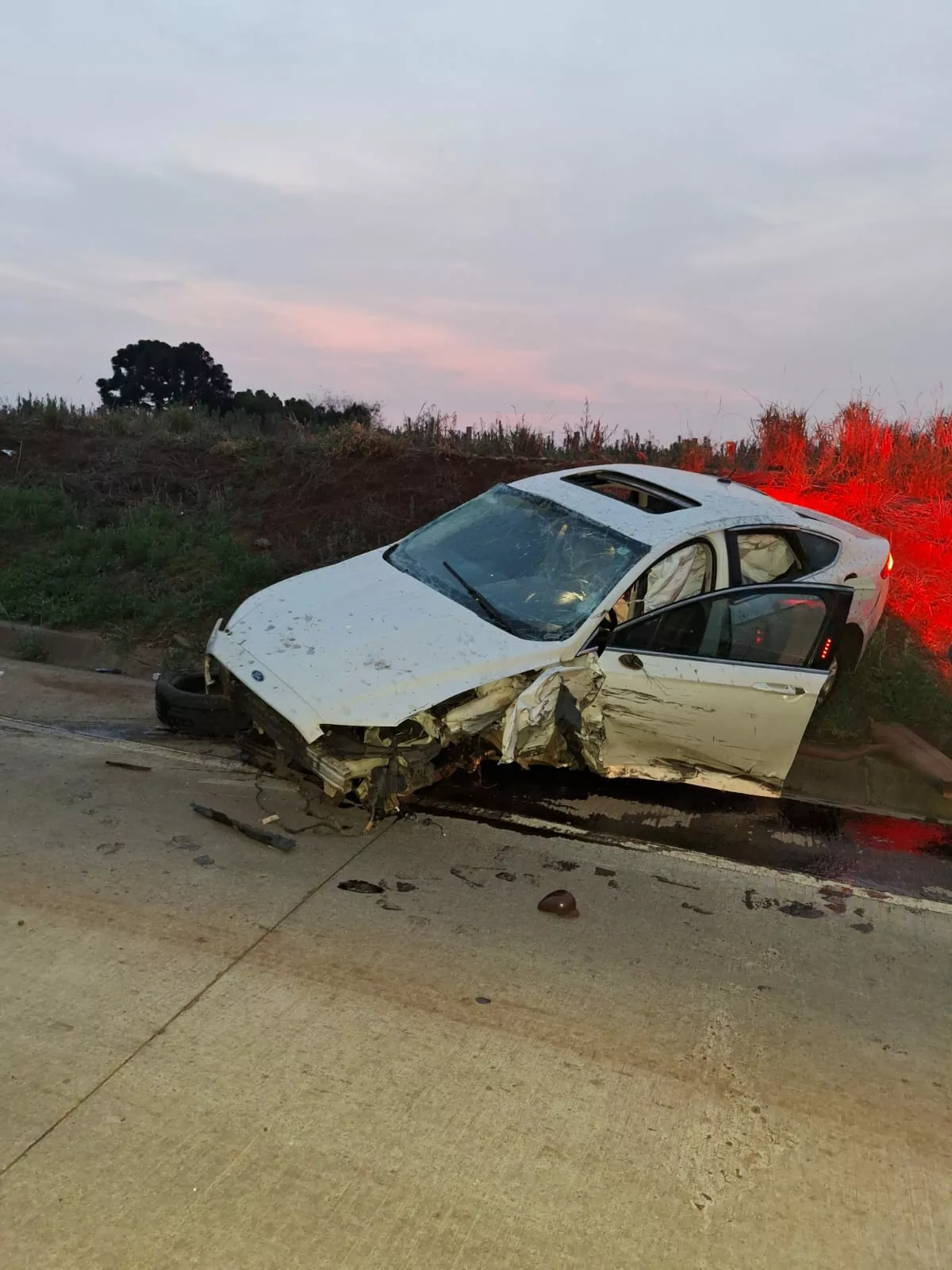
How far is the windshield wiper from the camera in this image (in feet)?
15.3

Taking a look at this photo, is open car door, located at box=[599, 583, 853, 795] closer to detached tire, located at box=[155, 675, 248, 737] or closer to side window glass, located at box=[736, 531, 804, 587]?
side window glass, located at box=[736, 531, 804, 587]

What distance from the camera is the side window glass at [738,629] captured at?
478cm

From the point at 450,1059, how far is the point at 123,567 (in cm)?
783

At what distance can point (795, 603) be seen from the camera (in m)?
5.08

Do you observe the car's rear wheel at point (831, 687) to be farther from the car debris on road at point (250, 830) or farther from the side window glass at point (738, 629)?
the car debris on road at point (250, 830)

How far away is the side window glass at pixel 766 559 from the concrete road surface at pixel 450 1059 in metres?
1.91

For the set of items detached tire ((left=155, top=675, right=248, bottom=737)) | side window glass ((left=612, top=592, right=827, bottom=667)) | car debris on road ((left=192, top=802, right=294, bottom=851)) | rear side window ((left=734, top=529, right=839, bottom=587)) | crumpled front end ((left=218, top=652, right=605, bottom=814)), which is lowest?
car debris on road ((left=192, top=802, right=294, bottom=851))

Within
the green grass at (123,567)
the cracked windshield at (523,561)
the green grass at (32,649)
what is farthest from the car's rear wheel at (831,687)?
the green grass at (32,649)

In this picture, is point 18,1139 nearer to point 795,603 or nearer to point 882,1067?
point 882,1067

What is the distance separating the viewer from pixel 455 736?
4.36 metres

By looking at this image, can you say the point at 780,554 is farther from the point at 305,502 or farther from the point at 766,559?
the point at 305,502

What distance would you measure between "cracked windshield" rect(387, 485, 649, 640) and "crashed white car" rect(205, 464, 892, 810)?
0.01 meters

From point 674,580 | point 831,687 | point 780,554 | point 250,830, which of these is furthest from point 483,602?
point 831,687

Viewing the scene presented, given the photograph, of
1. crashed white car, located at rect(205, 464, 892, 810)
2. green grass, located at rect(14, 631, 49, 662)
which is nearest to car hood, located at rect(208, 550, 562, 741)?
crashed white car, located at rect(205, 464, 892, 810)
